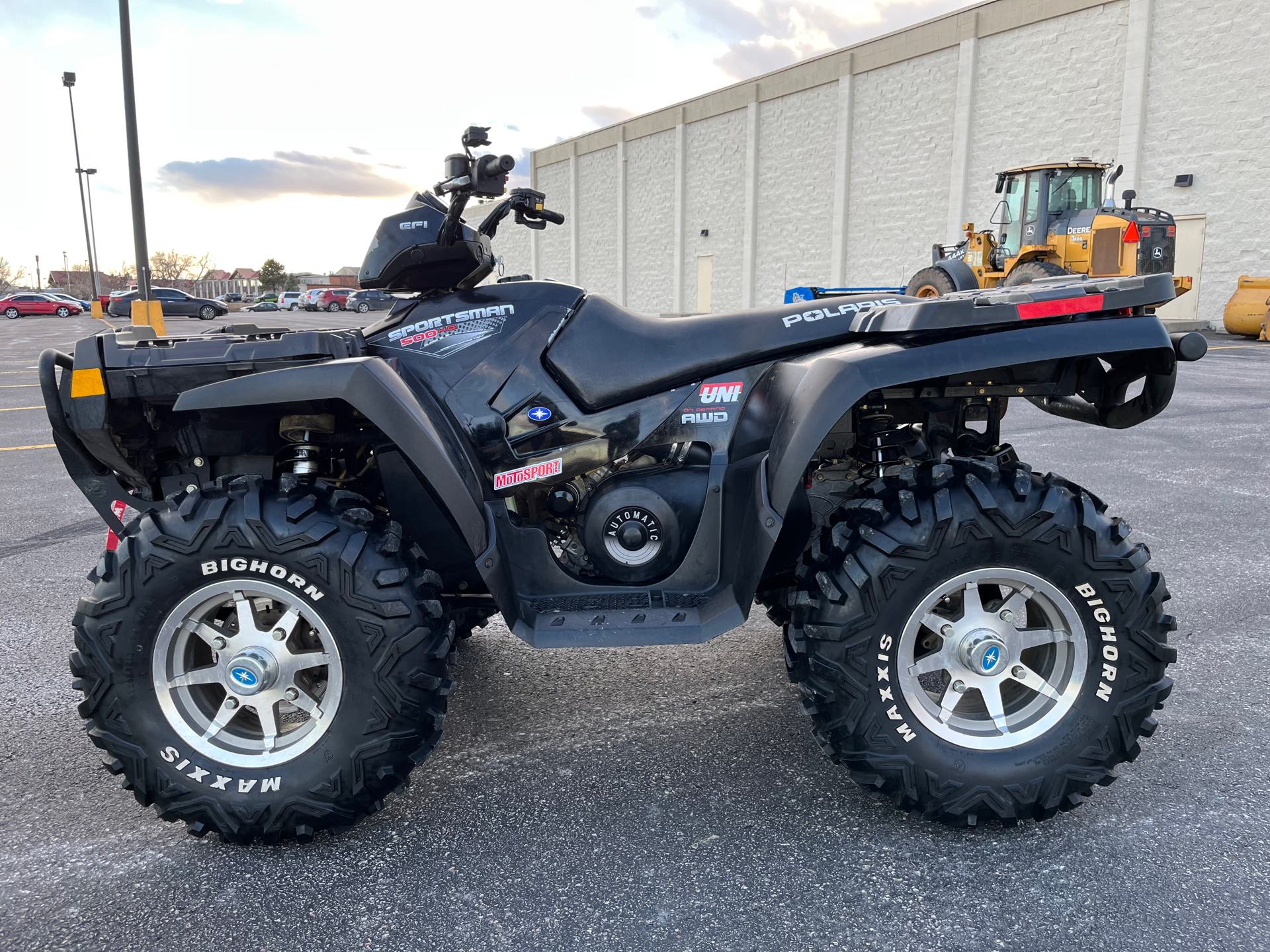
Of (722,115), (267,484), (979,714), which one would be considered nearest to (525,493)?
(267,484)

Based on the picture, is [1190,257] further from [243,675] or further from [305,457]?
[243,675]

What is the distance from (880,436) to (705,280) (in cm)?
3602

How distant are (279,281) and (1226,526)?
93434mm

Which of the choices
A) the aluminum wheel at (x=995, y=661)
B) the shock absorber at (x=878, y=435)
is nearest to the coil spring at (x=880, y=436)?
the shock absorber at (x=878, y=435)

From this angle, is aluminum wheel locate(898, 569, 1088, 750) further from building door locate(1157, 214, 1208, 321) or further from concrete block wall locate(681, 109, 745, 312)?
concrete block wall locate(681, 109, 745, 312)

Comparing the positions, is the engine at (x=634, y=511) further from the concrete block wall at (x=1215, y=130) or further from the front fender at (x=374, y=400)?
the concrete block wall at (x=1215, y=130)

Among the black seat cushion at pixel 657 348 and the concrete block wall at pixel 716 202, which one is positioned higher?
the concrete block wall at pixel 716 202

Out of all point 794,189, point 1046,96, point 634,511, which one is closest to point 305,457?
point 634,511

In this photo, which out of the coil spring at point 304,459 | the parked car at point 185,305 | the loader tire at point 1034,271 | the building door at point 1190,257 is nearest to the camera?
the coil spring at point 304,459

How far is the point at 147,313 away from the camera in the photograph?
15.4m

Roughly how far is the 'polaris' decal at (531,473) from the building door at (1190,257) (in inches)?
926

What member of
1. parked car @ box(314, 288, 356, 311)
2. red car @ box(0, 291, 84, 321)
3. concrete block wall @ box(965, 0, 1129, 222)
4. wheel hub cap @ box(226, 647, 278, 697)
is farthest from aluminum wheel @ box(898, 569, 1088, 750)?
red car @ box(0, 291, 84, 321)

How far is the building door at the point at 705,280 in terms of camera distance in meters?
37.8

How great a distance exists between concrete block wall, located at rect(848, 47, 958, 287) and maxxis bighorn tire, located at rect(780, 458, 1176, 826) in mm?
27724
